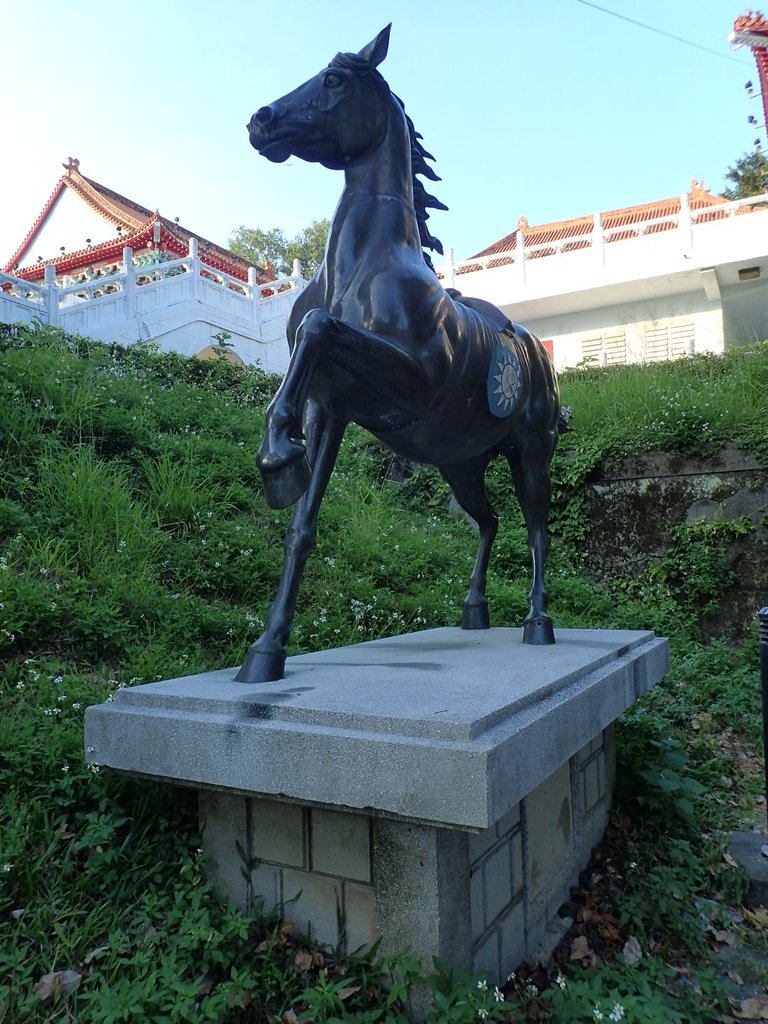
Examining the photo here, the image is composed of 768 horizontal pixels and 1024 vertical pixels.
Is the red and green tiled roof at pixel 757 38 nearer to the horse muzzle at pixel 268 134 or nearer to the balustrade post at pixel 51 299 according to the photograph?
the balustrade post at pixel 51 299

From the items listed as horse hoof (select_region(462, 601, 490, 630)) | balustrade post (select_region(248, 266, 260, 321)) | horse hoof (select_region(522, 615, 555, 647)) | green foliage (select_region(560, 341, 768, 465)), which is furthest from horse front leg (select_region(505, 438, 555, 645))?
balustrade post (select_region(248, 266, 260, 321))

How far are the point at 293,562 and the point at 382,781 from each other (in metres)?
0.79

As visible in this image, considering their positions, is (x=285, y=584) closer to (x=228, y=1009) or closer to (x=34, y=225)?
(x=228, y=1009)

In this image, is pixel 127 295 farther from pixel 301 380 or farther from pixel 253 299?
pixel 301 380

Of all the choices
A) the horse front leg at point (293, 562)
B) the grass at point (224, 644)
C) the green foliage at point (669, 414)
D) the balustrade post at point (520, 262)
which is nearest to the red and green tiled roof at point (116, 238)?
the balustrade post at point (520, 262)

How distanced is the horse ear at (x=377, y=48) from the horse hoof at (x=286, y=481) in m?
1.29

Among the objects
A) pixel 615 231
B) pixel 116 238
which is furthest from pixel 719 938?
pixel 116 238

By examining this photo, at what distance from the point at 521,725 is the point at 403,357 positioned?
1.07 meters

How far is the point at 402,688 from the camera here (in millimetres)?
1887

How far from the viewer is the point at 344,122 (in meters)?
2.25

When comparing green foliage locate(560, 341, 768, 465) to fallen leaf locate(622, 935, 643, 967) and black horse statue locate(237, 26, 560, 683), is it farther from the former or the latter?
fallen leaf locate(622, 935, 643, 967)

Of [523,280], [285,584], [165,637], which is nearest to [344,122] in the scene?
[285,584]

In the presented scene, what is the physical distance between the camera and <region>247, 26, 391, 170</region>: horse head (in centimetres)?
219

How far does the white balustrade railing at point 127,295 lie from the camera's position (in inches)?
392
